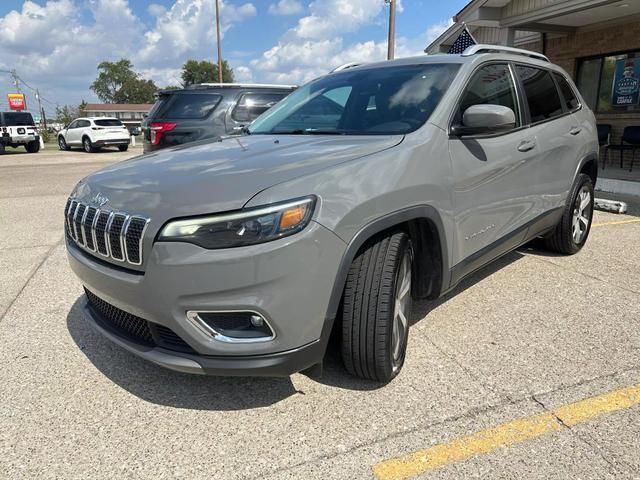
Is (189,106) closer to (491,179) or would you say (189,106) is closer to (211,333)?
(491,179)

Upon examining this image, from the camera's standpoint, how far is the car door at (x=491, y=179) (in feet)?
9.30

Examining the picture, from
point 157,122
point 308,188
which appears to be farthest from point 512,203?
point 157,122

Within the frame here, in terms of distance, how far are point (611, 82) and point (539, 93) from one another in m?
8.88

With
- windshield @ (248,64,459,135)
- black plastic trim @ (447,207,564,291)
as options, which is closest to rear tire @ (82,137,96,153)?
windshield @ (248,64,459,135)

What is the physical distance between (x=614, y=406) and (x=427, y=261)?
1143 millimetres

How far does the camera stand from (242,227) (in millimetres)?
1951

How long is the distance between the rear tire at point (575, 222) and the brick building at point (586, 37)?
211 inches

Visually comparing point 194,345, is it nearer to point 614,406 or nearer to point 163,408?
point 163,408

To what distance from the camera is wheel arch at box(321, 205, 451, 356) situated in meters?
2.15

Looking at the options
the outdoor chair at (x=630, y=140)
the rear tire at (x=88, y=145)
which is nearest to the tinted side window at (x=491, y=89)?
the outdoor chair at (x=630, y=140)

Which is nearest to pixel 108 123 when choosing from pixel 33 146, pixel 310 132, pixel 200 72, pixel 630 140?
pixel 33 146

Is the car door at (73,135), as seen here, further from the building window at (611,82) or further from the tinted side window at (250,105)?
the building window at (611,82)

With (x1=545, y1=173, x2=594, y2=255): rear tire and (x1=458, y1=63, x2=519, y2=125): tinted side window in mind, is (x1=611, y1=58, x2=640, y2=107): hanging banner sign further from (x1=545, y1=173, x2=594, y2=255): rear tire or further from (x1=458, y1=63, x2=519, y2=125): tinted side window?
(x1=458, y1=63, x2=519, y2=125): tinted side window

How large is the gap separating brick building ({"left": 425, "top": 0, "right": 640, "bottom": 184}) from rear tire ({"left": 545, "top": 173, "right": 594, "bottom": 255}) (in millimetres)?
5352
